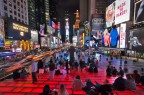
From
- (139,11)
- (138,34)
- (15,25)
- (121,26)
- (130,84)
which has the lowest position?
(130,84)

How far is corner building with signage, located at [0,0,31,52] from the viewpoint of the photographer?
209ft

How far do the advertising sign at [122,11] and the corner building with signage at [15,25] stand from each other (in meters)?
37.1

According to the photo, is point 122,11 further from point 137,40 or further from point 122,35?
point 137,40

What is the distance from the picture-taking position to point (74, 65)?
24625 millimetres

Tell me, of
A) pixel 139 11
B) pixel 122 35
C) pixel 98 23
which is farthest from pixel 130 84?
pixel 98 23

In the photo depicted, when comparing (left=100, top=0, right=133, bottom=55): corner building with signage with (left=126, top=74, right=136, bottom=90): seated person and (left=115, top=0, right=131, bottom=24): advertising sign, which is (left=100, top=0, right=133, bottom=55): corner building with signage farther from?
(left=126, top=74, right=136, bottom=90): seated person

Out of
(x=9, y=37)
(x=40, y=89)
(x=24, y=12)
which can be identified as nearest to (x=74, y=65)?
(x=40, y=89)

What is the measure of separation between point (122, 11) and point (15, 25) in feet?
125

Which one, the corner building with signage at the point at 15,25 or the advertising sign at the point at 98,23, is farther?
the advertising sign at the point at 98,23

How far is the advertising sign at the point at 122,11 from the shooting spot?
59.3 meters

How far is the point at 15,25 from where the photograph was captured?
68938 mm

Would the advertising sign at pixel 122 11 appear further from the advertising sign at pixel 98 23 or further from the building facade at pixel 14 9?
the advertising sign at pixel 98 23

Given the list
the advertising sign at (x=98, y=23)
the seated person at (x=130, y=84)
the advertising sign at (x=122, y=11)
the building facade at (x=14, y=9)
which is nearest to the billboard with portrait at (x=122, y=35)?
the advertising sign at (x=122, y=11)

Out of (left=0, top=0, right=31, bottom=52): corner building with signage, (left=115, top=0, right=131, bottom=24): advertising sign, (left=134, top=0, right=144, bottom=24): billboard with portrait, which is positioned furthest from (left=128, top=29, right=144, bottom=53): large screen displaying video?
(left=0, top=0, right=31, bottom=52): corner building with signage
